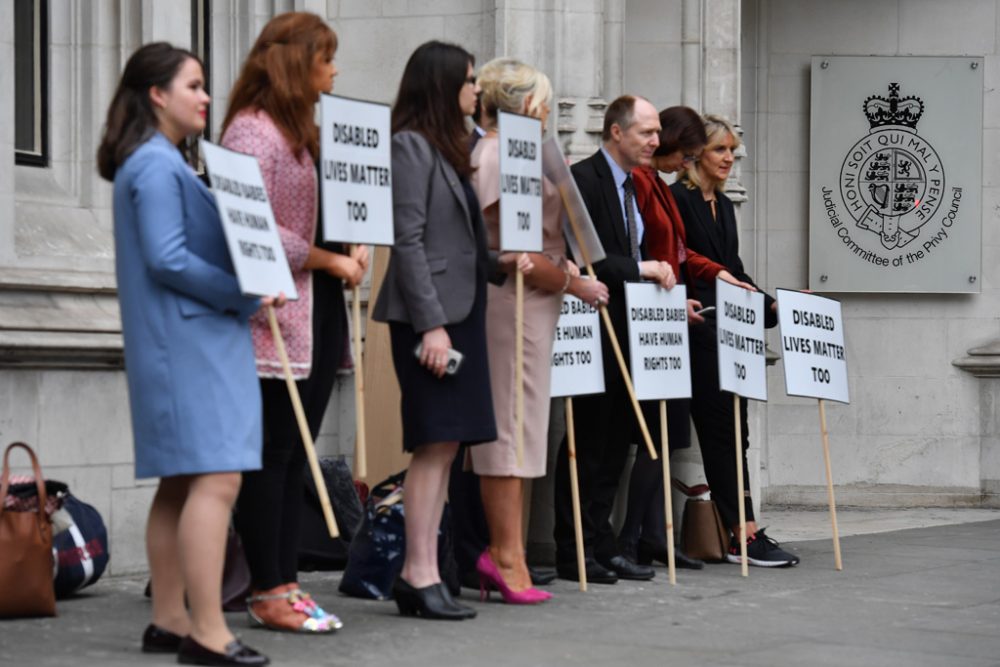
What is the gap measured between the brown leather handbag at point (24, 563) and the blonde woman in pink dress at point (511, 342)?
Result: 157 cm

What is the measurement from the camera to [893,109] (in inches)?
518

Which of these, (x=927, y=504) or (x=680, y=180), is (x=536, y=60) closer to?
(x=680, y=180)

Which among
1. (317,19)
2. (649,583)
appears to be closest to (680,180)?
(649,583)

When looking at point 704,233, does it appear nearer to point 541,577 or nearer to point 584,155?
point 584,155

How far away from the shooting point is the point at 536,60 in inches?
376

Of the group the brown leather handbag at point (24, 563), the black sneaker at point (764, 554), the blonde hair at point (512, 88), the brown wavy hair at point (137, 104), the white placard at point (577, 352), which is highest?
the blonde hair at point (512, 88)

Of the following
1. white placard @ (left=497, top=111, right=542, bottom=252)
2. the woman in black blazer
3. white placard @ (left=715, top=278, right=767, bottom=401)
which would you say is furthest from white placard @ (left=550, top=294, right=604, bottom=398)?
the woman in black blazer

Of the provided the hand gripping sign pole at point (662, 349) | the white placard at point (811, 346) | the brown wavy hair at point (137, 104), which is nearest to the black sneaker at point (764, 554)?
the hand gripping sign pole at point (662, 349)

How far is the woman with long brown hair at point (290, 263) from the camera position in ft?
20.3

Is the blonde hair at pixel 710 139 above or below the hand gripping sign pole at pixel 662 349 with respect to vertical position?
above

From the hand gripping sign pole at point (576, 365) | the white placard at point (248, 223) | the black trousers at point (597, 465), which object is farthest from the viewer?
the black trousers at point (597, 465)

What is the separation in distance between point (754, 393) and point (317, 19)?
129 inches

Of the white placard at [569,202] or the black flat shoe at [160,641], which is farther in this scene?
the white placard at [569,202]

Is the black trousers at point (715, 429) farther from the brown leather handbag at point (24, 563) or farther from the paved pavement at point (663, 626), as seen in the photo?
the brown leather handbag at point (24, 563)
